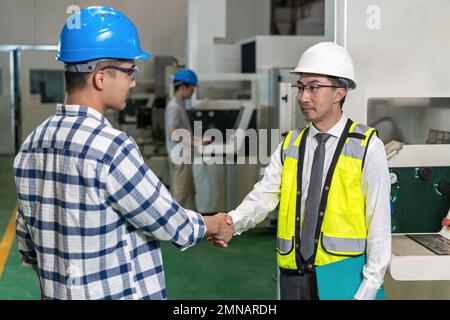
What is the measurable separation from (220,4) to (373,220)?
4311mm

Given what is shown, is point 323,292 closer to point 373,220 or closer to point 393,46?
point 373,220

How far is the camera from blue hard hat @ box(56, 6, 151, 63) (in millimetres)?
1524

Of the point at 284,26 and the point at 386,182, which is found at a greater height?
the point at 284,26

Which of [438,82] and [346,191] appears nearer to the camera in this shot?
[346,191]

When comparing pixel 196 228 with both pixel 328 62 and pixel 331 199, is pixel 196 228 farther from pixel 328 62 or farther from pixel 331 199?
pixel 328 62

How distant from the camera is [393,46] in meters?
2.48

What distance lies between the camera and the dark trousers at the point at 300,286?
2039 mm

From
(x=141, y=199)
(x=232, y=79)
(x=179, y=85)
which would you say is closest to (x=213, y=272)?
(x=179, y=85)

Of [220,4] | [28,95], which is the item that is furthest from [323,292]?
[28,95]

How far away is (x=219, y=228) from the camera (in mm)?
1915

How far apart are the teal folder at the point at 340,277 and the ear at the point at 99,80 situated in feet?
3.08

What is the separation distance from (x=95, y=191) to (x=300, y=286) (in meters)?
0.90

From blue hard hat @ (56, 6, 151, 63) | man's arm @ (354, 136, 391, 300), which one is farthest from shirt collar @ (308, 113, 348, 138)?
blue hard hat @ (56, 6, 151, 63)

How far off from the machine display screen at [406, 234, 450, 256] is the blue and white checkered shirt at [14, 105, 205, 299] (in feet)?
3.33
